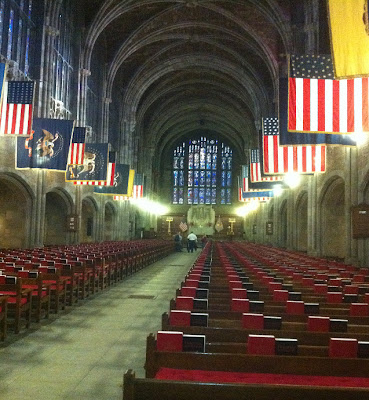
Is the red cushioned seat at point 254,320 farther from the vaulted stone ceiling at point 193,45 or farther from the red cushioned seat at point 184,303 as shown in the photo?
the vaulted stone ceiling at point 193,45

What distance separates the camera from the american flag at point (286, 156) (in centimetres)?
1552

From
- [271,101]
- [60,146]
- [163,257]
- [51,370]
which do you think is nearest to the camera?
[51,370]

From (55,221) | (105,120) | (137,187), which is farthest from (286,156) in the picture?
(105,120)

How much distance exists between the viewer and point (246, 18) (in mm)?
30891

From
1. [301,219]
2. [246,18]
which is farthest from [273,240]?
[246,18]

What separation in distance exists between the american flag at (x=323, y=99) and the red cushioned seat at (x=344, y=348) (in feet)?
22.8

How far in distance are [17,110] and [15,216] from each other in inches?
316

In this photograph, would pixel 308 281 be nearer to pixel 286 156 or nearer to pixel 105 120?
pixel 286 156

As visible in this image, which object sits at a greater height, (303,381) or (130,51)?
(130,51)

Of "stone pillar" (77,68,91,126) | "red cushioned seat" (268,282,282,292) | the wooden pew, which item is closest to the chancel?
the wooden pew

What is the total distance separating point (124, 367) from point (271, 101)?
35.2m

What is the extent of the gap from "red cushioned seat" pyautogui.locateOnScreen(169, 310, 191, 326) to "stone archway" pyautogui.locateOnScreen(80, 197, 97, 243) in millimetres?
26072

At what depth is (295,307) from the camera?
19.2 feet

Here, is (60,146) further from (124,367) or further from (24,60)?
(124,367)
